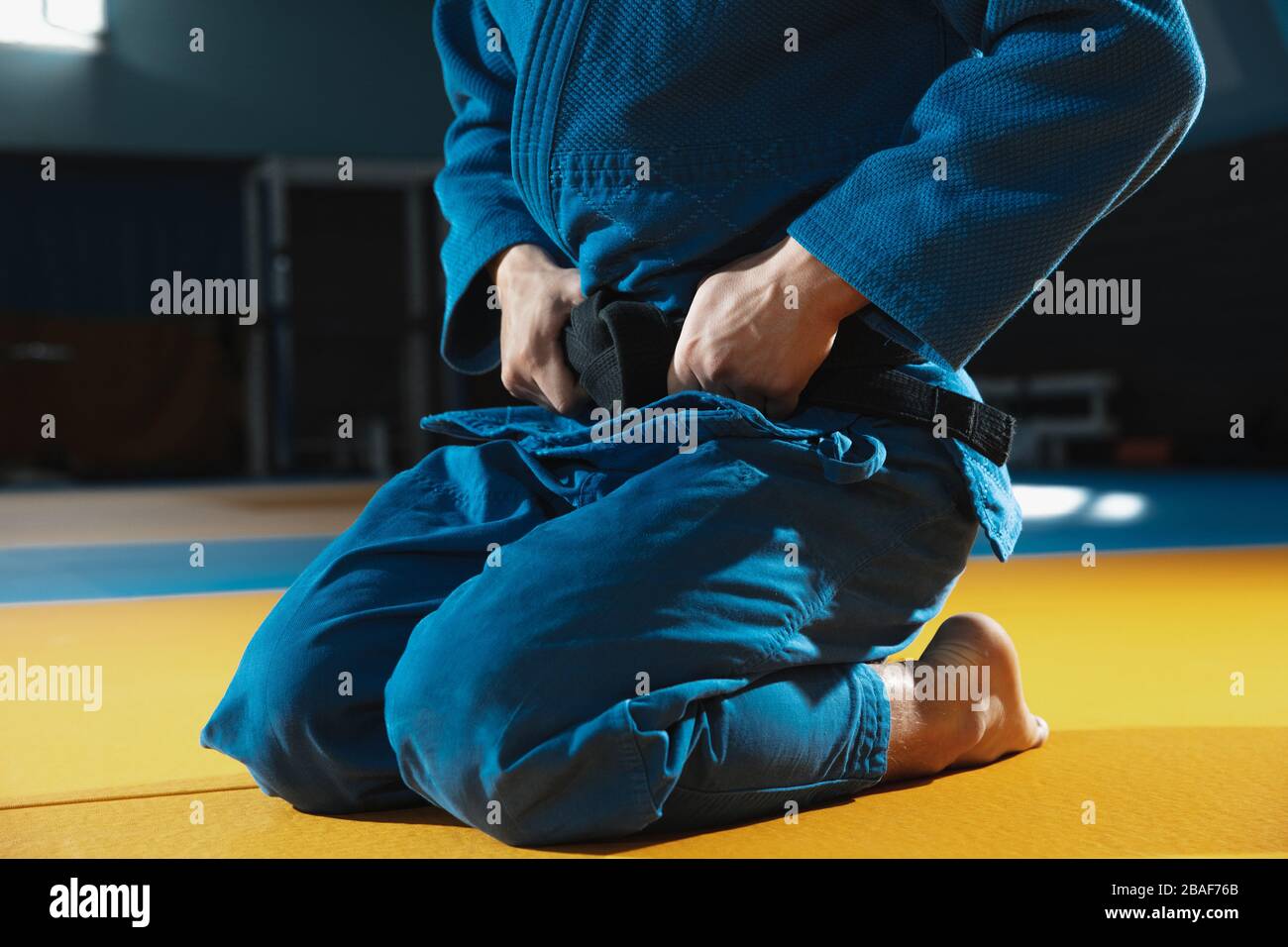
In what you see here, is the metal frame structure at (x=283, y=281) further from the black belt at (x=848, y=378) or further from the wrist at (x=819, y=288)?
the wrist at (x=819, y=288)

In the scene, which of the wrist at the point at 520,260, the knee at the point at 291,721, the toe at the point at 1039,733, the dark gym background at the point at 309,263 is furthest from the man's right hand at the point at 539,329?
the dark gym background at the point at 309,263

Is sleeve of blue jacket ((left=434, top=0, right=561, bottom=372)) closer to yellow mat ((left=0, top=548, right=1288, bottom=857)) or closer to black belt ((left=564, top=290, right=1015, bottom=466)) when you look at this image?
black belt ((left=564, top=290, right=1015, bottom=466))

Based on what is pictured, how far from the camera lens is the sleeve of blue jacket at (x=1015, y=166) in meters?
0.95

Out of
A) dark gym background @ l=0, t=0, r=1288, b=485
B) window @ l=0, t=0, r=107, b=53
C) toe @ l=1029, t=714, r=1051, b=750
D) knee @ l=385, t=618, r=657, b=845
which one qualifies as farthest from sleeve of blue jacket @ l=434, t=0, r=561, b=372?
window @ l=0, t=0, r=107, b=53

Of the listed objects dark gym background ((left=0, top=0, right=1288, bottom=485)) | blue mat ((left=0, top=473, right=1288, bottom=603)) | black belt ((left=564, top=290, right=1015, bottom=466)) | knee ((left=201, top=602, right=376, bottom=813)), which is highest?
dark gym background ((left=0, top=0, right=1288, bottom=485))

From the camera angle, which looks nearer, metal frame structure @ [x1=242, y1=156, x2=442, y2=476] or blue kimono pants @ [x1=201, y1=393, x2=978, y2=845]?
blue kimono pants @ [x1=201, y1=393, x2=978, y2=845]

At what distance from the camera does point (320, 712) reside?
1.02 m

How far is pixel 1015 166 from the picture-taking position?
0.96 metres

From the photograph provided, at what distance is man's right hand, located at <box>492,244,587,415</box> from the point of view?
1160mm

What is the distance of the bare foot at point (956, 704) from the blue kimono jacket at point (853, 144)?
13 cm

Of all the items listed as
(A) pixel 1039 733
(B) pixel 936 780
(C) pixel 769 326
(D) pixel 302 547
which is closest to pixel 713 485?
(C) pixel 769 326

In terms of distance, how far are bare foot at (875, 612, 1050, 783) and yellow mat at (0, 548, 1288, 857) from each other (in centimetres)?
2

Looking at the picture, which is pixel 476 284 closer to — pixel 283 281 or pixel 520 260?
pixel 520 260

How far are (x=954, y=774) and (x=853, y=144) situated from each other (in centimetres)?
55
